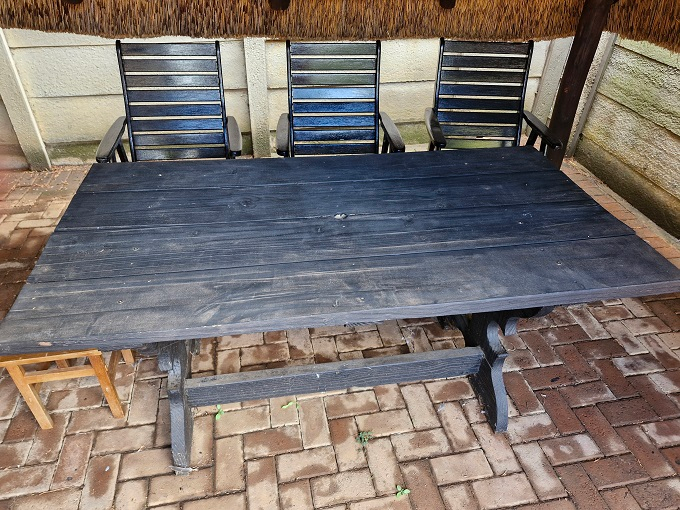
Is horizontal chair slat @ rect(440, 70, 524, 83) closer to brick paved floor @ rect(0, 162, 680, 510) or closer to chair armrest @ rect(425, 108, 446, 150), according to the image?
chair armrest @ rect(425, 108, 446, 150)

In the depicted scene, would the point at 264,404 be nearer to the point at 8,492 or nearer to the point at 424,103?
the point at 8,492

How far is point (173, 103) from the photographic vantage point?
2.62 meters

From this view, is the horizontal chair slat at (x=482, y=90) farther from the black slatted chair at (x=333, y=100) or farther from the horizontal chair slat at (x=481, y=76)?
the black slatted chair at (x=333, y=100)

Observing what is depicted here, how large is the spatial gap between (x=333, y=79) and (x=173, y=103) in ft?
3.02

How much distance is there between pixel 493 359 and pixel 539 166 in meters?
0.98

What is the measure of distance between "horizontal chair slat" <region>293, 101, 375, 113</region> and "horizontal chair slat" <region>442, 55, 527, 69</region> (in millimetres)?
527

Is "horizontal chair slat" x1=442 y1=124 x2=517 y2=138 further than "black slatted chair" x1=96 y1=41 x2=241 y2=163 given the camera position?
Yes

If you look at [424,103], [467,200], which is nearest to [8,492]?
[467,200]

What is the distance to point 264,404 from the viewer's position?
2133 mm

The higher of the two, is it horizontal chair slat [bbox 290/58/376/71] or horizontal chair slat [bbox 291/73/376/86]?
horizontal chair slat [bbox 290/58/376/71]

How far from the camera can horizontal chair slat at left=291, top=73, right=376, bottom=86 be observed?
2.69 m

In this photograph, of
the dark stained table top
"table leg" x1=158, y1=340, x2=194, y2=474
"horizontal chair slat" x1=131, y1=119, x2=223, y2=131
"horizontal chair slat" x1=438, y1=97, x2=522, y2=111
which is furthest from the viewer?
"horizontal chair slat" x1=438, y1=97, x2=522, y2=111

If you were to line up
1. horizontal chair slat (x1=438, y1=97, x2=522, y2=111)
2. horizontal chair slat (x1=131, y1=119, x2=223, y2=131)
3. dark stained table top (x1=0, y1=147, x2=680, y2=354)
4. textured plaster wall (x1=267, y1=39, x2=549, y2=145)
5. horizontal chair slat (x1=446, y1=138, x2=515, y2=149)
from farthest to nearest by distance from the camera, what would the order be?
textured plaster wall (x1=267, y1=39, x2=549, y2=145) < horizontal chair slat (x1=446, y1=138, x2=515, y2=149) < horizontal chair slat (x1=438, y1=97, x2=522, y2=111) < horizontal chair slat (x1=131, y1=119, x2=223, y2=131) < dark stained table top (x1=0, y1=147, x2=680, y2=354)

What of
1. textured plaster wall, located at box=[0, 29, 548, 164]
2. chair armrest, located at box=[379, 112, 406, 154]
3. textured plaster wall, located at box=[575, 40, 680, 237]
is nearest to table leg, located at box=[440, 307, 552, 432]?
chair armrest, located at box=[379, 112, 406, 154]
